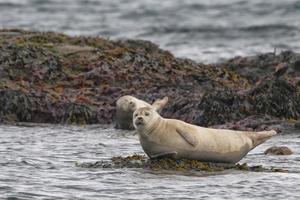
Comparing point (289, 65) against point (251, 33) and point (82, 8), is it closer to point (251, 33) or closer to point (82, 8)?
point (251, 33)

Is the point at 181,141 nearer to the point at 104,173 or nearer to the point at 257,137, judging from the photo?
the point at 104,173

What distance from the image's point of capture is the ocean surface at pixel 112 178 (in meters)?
9.38

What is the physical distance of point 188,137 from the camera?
411 inches

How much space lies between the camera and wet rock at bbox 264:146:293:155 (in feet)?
38.7

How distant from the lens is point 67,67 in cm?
1631

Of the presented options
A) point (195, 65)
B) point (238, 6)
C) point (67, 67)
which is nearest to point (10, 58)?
point (67, 67)

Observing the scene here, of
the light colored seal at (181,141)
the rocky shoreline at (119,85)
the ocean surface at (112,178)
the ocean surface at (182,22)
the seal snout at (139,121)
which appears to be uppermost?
the ocean surface at (182,22)

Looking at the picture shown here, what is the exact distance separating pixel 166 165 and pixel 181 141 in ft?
0.90

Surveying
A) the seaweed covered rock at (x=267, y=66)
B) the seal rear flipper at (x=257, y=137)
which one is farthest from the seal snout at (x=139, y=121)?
the seaweed covered rock at (x=267, y=66)

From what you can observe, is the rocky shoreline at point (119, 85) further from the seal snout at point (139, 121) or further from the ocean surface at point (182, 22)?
the ocean surface at point (182, 22)

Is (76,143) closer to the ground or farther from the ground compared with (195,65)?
closer to the ground

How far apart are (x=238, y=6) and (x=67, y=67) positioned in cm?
2541

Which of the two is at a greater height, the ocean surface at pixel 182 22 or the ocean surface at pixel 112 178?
the ocean surface at pixel 182 22

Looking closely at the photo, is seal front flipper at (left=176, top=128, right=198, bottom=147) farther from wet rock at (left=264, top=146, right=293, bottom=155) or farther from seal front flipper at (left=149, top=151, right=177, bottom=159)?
wet rock at (left=264, top=146, right=293, bottom=155)
